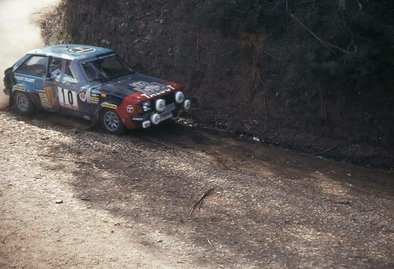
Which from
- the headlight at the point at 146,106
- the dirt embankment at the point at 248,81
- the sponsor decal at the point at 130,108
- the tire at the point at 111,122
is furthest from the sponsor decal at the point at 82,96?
the dirt embankment at the point at 248,81

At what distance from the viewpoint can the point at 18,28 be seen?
18938mm

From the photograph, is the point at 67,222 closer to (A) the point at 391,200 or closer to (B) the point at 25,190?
(B) the point at 25,190

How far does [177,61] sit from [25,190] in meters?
6.38

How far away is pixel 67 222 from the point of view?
A: 22.3 feet

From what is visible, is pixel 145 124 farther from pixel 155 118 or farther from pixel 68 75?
pixel 68 75

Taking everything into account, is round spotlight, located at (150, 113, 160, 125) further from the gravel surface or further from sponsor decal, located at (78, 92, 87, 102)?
sponsor decal, located at (78, 92, 87, 102)

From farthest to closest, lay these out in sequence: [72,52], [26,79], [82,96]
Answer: [26,79]
[72,52]
[82,96]

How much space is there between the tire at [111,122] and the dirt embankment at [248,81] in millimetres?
2371

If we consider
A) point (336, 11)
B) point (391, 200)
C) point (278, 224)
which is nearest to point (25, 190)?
point (278, 224)

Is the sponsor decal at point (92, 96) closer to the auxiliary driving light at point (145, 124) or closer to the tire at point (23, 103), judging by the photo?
the auxiliary driving light at point (145, 124)

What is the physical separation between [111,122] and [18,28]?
424 inches

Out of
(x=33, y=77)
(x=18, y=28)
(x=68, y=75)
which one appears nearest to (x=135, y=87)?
(x=68, y=75)

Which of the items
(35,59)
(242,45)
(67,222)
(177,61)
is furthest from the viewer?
(177,61)

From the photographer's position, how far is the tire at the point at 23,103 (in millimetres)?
11406
